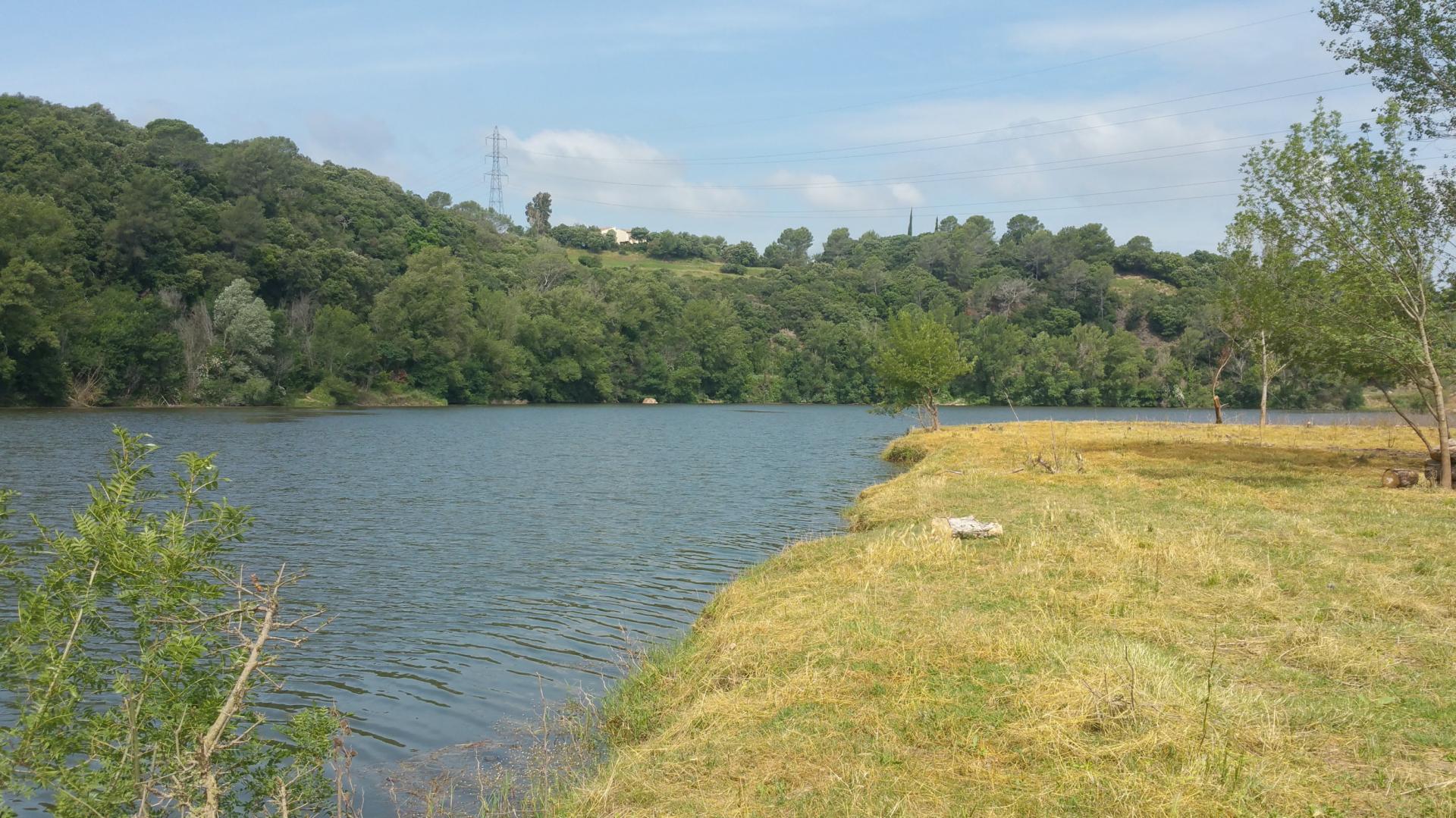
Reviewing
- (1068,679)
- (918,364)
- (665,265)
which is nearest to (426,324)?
(918,364)

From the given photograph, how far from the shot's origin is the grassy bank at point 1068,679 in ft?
Answer: 23.0

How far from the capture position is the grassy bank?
702cm

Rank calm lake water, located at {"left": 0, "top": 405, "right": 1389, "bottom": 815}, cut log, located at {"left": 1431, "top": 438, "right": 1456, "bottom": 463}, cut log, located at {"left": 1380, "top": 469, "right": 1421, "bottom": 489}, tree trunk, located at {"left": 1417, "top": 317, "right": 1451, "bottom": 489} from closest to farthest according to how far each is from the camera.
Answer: calm lake water, located at {"left": 0, "top": 405, "right": 1389, "bottom": 815} → tree trunk, located at {"left": 1417, "top": 317, "right": 1451, "bottom": 489} → cut log, located at {"left": 1380, "top": 469, "right": 1421, "bottom": 489} → cut log, located at {"left": 1431, "top": 438, "right": 1456, "bottom": 463}

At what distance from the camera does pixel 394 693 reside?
1284cm

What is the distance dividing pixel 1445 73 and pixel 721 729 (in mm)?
28405

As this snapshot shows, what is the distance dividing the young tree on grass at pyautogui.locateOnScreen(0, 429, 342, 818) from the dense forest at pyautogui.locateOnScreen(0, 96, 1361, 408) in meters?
61.0

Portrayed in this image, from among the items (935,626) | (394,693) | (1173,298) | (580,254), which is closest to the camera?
(935,626)

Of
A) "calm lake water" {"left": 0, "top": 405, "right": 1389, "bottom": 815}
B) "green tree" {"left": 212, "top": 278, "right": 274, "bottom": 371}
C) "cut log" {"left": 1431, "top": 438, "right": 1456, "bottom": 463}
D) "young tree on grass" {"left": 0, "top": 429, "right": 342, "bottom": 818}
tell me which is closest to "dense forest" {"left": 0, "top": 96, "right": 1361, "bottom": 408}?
"green tree" {"left": 212, "top": 278, "right": 274, "bottom": 371}

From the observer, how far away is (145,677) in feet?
26.0

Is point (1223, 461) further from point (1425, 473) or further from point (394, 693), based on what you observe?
point (394, 693)

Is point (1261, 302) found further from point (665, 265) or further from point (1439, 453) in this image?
point (665, 265)

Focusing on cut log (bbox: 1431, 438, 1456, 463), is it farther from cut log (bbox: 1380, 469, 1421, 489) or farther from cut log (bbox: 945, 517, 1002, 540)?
cut log (bbox: 945, 517, 1002, 540)

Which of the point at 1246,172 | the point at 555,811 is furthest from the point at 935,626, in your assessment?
the point at 1246,172

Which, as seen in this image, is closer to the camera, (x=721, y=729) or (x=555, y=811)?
(x=555, y=811)
